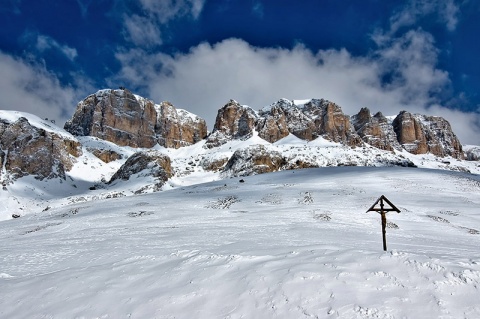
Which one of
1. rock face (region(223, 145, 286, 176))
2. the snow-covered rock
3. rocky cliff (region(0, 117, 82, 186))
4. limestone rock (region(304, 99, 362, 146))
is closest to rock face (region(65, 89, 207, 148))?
the snow-covered rock

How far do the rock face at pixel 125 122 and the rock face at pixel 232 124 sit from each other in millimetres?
22194

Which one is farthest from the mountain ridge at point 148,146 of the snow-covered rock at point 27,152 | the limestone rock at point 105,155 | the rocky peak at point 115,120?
the rocky peak at point 115,120

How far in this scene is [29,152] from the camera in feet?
305

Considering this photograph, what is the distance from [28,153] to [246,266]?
100973 mm

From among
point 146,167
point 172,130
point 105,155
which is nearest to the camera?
point 146,167

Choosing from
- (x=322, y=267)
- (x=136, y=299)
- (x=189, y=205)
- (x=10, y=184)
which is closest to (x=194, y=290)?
(x=136, y=299)

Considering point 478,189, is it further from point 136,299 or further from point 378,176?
point 136,299

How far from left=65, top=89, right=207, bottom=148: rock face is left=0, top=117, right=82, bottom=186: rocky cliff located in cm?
6171

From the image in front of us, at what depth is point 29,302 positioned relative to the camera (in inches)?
339

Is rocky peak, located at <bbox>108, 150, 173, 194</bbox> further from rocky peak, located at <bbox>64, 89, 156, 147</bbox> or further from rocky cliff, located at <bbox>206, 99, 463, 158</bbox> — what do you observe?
rocky peak, located at <bbox>64, 89, 156, 147</bbox>

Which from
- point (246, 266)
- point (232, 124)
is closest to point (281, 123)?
point (232, 124)

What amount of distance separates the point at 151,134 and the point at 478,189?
541 feet

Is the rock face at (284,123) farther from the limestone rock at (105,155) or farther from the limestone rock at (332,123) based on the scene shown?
the limestone rock at (105,155)

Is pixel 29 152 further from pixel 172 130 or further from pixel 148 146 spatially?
pixel 172 130
